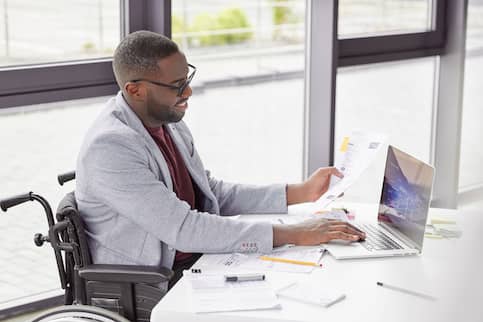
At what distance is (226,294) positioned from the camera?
5.40 feet

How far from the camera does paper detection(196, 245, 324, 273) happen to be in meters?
1.83

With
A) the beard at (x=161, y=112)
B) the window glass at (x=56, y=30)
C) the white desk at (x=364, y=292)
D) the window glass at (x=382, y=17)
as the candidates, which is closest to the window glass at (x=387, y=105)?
the window glass at (x=382, y=17)

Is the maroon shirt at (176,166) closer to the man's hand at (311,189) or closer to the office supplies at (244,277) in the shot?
the man's hand at (311,189)

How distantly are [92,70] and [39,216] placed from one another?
23.5 inches

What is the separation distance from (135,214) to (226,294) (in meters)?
0.39

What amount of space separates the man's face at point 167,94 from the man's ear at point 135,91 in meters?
0.02

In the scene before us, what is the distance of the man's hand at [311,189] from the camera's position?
2.35 metres

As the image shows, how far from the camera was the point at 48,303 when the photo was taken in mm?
2715

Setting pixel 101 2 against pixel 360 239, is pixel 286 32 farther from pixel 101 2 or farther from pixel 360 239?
pixel 360 239

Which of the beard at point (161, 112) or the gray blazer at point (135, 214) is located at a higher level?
the beard at point (161, 112)

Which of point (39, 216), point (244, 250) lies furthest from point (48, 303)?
point (244, 250)

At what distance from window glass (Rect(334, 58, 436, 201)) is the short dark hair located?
5.84ft

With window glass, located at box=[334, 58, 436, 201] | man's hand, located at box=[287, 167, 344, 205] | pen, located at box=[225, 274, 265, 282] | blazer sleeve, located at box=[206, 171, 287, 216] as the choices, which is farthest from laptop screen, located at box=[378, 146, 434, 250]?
window glass, located at box=[334, 58, 436, 201]

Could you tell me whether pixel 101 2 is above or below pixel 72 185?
above
